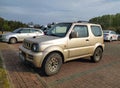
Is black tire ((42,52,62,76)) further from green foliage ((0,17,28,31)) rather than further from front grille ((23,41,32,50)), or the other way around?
green foliage ((0,17,28,31))

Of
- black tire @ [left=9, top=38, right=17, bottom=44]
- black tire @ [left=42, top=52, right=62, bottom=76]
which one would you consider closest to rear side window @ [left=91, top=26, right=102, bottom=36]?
black tire @ [left=42, top=52, right=62, bottom=76]

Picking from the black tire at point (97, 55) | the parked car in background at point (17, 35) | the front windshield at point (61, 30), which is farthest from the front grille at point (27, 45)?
the parked car in background at point (17, 35)

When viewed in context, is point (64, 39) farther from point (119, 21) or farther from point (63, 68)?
point (119, 21)

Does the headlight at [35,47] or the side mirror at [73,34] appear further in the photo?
the side mirror at [73,34]

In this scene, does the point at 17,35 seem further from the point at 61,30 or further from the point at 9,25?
the point at 9,25

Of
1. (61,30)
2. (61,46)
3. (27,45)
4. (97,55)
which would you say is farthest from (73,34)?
(97,55)

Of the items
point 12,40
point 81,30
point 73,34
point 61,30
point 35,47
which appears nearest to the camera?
point 35,47

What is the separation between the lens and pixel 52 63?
5.89 m

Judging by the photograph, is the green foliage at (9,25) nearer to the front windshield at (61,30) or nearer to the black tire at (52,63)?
the front windshield at (61,30)

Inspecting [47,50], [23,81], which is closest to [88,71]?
[47,50]

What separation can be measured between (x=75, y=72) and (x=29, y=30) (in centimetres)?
1117

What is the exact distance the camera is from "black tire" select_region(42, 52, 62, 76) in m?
5.67

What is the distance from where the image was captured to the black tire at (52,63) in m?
5.67

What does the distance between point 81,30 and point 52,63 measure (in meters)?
2.19
